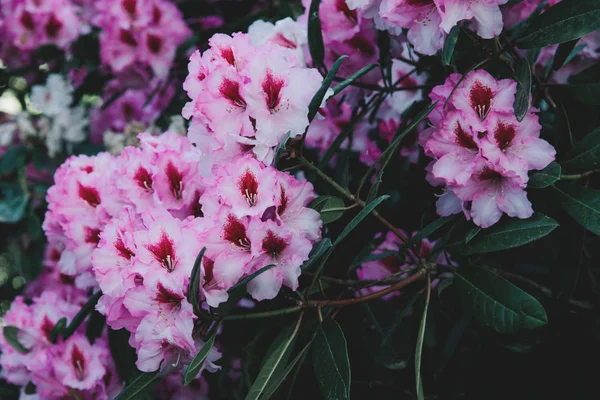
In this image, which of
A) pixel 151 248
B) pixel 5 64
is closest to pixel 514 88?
pixel 151 248

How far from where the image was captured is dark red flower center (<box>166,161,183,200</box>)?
1.16 metres

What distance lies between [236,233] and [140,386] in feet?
0.98

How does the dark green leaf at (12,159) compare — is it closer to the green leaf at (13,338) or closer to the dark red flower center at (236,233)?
the green leaf at (13,338)

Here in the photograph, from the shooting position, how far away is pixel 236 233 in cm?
97

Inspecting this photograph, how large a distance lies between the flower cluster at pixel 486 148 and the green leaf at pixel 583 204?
0.10 meters

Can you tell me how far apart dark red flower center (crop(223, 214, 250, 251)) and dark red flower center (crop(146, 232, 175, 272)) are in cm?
8

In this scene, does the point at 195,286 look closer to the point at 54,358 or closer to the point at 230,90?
the point at 230,90

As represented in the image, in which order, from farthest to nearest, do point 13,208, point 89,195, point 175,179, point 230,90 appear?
point 13,208
point 89,195
point 175,179
point 230,90

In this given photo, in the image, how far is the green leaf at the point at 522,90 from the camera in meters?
0.99

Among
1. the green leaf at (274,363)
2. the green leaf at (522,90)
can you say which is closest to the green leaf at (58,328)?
the green leaf at (274,363)

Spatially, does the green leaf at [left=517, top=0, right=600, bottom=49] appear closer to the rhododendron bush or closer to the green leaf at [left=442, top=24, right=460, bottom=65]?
the rhododendron bush

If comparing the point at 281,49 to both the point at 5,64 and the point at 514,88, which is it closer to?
the point at 514,88

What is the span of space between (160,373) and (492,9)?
75 centimetres

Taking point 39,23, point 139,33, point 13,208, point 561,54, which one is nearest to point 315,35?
point 561,54
